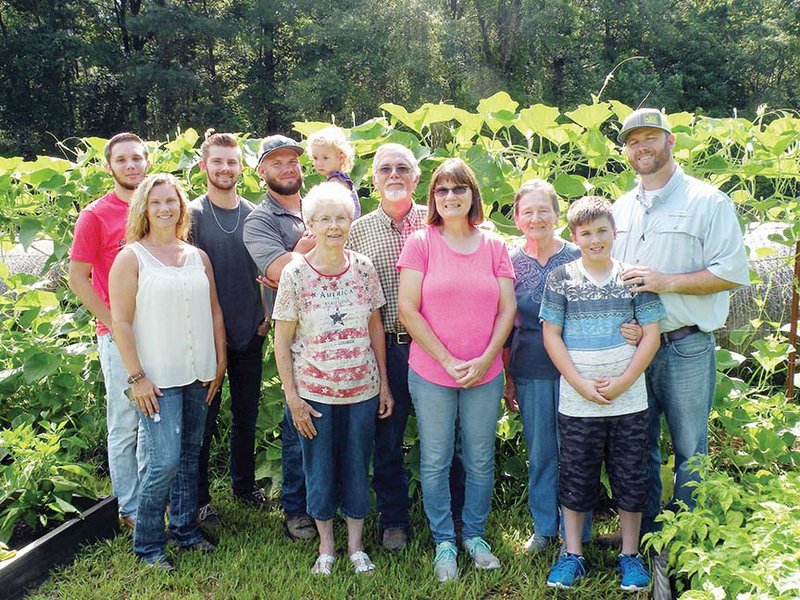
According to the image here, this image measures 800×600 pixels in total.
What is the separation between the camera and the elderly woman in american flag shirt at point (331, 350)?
250 centimetres

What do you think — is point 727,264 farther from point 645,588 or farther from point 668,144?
point 645,588

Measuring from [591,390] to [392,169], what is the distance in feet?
3.58

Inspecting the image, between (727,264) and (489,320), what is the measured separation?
0.83 metres

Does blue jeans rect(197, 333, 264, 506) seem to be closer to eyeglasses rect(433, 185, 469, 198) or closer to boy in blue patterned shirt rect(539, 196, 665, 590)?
eyeglasses rect(433, 185, 469, 198)

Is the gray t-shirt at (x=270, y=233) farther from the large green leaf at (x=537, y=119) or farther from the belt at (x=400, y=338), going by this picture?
the large green leaf at (x=537, y=119)

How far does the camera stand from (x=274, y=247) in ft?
8.89

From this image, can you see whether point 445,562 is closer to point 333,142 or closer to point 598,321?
point 598,321

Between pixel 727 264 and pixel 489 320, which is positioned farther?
pixel 489 320

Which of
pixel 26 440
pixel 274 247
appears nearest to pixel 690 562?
pixel 274 247

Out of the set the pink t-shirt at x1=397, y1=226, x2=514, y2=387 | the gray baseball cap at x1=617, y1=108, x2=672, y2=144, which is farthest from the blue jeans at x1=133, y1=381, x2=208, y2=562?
the gray baseball cap at x1=617, y1=108, x2=672, y2=144

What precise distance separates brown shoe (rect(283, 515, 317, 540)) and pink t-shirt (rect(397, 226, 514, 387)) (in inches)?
37.6

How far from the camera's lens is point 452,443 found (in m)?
2.62

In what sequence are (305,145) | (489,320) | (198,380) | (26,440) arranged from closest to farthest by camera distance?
1. (489,320)
2. (198,380)
3. (26,440)
4. (305,145)

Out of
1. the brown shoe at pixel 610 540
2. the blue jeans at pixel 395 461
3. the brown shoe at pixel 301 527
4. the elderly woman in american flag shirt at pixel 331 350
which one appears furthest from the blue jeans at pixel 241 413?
the brown shoe at pixel 610 540
